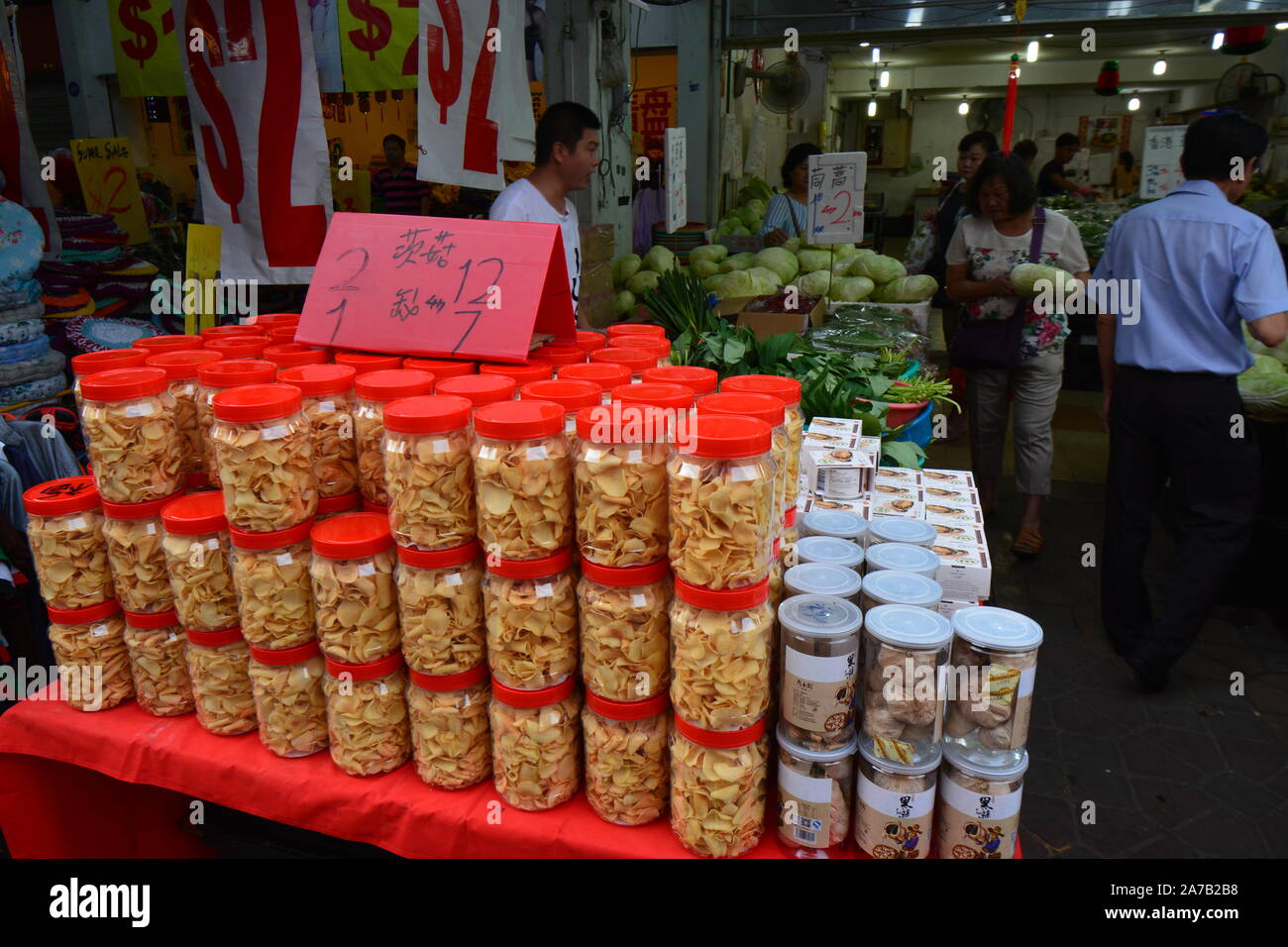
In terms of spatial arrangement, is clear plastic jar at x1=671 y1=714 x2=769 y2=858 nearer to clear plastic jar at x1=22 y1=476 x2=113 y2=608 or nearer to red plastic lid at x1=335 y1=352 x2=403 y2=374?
red plastic lid at x1=335 y1=352 x2=403 y2=374

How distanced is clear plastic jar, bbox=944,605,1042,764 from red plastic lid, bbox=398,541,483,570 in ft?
2.83

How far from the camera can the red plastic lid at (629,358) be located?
1.94 metres

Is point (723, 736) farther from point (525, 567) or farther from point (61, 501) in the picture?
point (61, 501)

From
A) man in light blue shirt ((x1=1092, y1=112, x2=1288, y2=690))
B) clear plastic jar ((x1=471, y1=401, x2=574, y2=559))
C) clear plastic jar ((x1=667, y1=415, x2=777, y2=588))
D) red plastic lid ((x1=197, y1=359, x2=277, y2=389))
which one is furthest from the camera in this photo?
man in light blue shirt ((x1=1092, y1=112, x2=1288, y2=690))

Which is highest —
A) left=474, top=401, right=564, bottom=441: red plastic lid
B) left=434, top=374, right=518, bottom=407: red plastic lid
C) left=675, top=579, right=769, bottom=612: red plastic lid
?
left=434, top=374, right=518, bottom=407: red plastic lid

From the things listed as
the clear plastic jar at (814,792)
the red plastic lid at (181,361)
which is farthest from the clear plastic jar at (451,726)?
the red plastic lid at (181,361)

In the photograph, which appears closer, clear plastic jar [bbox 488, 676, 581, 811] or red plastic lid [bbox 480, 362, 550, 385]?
clear plastic jar [bbox 488, 676, 581, 811]

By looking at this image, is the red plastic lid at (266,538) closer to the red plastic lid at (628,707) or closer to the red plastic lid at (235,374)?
the red plastic lid at (235,374)

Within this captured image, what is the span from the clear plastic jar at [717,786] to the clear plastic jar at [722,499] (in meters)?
0.28

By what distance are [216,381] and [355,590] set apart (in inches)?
22.9

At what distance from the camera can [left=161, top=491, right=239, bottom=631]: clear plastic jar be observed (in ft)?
5.31

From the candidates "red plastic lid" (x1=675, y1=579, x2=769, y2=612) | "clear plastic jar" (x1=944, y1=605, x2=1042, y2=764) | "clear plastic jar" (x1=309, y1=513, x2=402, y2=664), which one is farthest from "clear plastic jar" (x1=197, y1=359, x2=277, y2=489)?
"clear plastic jar" (x1=944, y1=605, x2=1042, y2=764)

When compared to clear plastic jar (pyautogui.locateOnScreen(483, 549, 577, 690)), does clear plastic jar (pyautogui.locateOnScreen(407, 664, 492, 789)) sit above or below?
below

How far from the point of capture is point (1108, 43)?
10.7 metres
